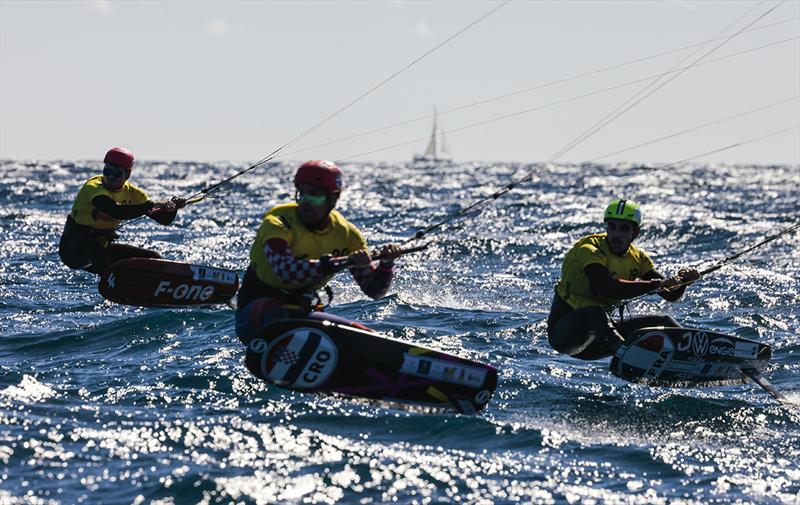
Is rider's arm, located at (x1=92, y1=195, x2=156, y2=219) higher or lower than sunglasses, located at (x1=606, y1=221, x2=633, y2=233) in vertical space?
lower

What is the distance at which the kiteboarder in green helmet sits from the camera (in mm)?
10273

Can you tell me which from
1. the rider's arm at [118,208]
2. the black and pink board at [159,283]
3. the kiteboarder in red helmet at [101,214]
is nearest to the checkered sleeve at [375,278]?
the black and pink board at [159,283]

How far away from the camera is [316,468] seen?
7320mm

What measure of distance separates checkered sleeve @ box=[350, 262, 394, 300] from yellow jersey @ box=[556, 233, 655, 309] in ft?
7.74

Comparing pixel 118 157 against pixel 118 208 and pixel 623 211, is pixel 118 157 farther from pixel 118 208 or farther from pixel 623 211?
pixel 623 211

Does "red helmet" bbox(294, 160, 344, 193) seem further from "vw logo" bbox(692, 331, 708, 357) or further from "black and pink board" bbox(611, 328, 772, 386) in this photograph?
"vw logo" bbox(692, 331, 708, 357)

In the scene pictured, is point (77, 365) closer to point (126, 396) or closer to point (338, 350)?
point (126, 396)

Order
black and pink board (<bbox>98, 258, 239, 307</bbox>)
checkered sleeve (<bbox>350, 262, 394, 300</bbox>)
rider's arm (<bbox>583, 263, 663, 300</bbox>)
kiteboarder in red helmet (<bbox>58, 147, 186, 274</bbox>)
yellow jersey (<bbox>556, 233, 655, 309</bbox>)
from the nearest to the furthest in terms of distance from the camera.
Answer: checkered sleeve (<bbox>350, 262, 394, 300</bbox>), rider's arm (<bbox>583, 263, 663, 300</bbox>), yellow jersey (<bbox>556, 233, 655, 309</bbox>), black and pink board (<bbox>98, 258, 239, 307</bbox>), kiteboarder in red helmet (<bbox>58, 147, 186, 274</bbox>)

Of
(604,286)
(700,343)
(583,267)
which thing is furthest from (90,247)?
(700,343)

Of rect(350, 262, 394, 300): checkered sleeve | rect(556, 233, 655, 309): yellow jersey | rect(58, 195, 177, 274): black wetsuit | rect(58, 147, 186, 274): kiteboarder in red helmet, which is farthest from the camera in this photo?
rect(58, 195, 177, 274): black wetsuit

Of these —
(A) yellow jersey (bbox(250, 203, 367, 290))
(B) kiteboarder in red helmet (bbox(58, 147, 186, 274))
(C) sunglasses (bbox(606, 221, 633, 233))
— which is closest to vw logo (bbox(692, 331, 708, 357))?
(C) sunglasses (bbox(606, 221, 633, 233))

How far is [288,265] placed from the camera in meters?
8.41

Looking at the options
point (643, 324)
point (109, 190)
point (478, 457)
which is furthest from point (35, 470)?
point (109, 190)

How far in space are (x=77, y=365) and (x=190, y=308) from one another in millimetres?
3578
